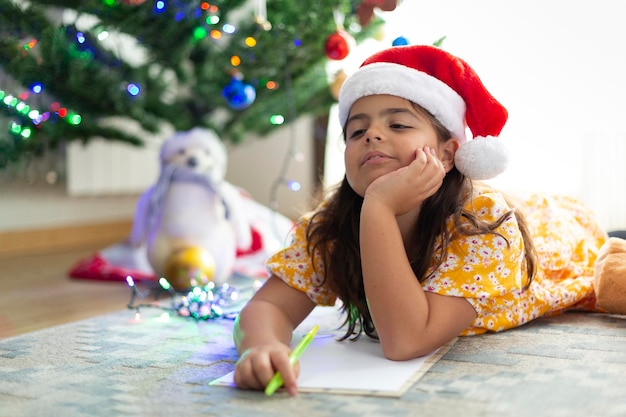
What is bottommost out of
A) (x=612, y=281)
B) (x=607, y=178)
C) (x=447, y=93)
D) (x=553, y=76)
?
(x=612, y=281)

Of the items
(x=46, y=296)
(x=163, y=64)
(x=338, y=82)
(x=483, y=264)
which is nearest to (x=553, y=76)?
(x=338, y=82)

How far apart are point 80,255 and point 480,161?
5.51ft

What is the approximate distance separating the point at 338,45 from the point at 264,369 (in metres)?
1.01

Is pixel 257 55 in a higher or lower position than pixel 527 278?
higher

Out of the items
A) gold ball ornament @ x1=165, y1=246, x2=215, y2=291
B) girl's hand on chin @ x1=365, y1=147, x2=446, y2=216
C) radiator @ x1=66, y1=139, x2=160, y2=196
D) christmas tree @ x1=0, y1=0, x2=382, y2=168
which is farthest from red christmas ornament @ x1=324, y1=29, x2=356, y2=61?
radiator @ x1=66, y1=139, x2=160, y2=196

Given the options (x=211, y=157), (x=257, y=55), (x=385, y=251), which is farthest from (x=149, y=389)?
Answer: (x=257, y=55)

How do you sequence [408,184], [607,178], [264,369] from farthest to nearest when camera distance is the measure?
[607,178] → [408,184] → [264,369]

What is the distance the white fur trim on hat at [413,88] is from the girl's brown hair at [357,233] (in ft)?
0.05

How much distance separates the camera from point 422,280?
0.98 meters

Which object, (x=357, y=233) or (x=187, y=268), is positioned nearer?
(x=357, y=233)

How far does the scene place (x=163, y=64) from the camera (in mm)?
1865

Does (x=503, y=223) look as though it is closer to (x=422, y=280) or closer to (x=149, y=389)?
(x=422, y=280)

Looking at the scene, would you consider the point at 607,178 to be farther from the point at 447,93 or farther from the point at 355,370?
the point at 355,370

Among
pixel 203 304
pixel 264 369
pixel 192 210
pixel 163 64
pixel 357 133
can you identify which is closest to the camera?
pixel 264 369
